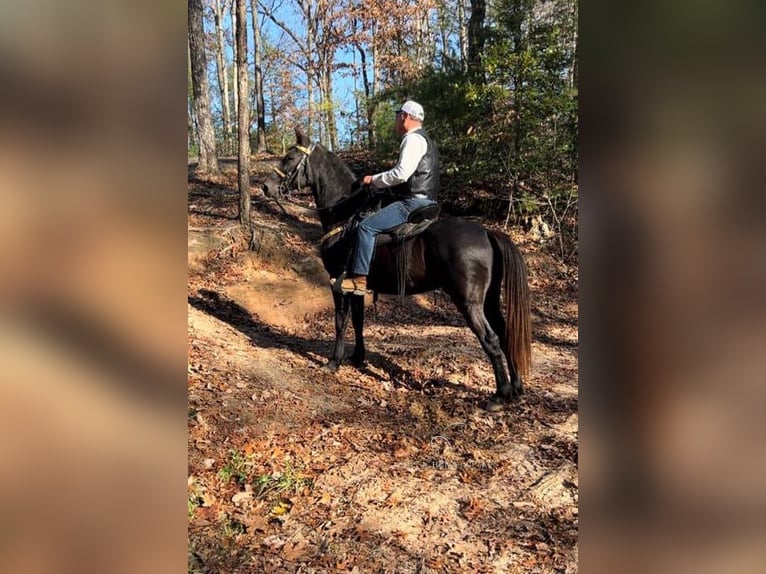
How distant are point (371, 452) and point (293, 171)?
3.48m

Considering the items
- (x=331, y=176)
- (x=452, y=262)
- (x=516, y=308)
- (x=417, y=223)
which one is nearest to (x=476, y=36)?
(x=331, y=176)

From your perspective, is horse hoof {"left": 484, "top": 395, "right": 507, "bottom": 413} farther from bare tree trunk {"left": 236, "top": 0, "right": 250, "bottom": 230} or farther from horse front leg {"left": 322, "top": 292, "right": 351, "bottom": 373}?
bare tree trunk {"left": 236, "top": 0, "right": 250, "bottom": 230}

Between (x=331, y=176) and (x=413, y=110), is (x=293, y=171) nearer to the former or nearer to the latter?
(x=331, y=176)

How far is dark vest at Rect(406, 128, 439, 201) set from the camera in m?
5.28

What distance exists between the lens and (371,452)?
432 centimetres

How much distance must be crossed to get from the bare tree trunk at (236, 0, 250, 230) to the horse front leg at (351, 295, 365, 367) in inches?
158

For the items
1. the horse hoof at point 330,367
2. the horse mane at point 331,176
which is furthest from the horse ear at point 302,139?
the horse hoof at point 330,367
